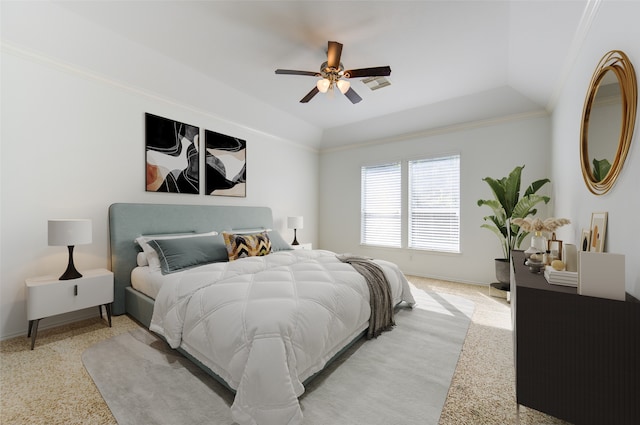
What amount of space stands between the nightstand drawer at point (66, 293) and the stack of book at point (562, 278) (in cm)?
371

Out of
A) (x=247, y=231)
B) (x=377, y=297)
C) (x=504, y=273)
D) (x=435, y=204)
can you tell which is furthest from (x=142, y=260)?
(x=504, y=273)

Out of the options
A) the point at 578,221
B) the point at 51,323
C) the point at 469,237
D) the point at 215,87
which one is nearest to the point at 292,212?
the point at 215,87

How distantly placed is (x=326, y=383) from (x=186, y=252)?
2.05 meters

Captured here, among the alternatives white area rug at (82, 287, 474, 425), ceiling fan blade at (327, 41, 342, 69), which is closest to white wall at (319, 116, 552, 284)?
white area rug at (82, 287, 474, 425)

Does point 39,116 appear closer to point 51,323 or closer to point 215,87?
point 215,87

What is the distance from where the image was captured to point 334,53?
98.8 inches

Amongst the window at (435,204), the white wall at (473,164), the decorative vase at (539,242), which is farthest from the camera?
the window at (435,204)

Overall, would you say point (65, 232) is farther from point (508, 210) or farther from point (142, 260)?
point (508, 210)

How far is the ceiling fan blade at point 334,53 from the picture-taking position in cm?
245

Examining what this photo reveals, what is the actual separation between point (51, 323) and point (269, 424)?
2867 millimetres

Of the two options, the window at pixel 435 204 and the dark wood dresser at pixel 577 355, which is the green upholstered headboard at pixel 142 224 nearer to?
the window at pixel 435 204

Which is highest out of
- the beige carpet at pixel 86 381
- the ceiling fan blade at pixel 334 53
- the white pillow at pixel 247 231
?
the ceiling fan blade at pixel 334 53

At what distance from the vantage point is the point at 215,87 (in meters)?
3.65

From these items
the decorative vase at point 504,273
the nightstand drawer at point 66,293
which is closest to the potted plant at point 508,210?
the decorative vase at point 504,273
